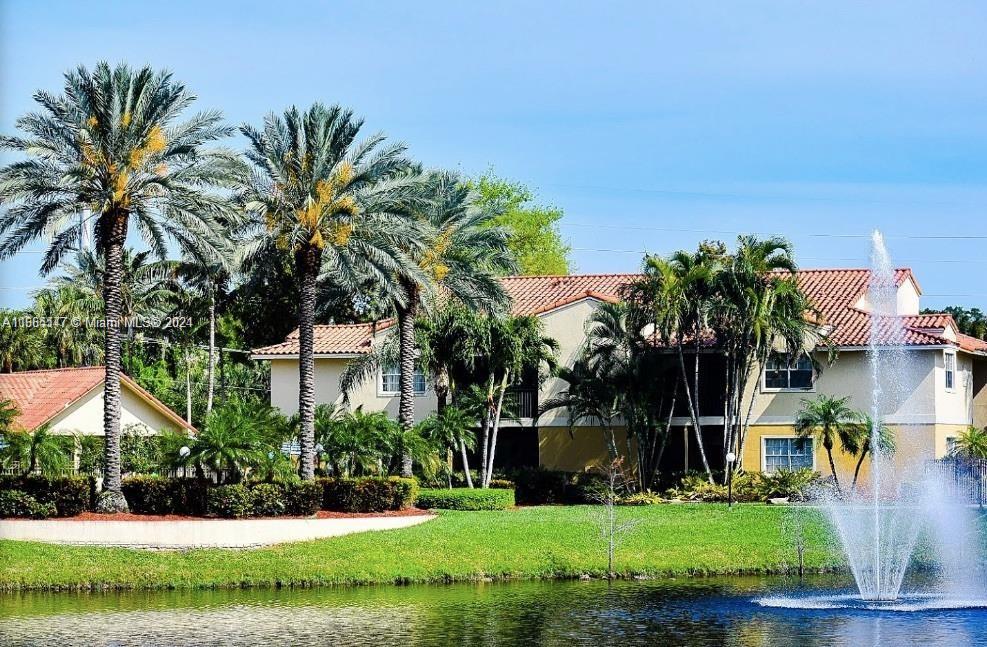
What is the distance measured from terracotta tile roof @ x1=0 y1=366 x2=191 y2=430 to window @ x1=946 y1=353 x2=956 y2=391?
87.3 feet

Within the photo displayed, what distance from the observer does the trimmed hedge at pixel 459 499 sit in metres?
43.3

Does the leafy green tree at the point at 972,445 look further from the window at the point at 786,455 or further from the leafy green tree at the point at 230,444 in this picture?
the leafy green tree at the point at 230,444

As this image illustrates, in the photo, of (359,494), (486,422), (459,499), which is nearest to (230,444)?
(359,494)

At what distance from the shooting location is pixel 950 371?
5019 centimetres

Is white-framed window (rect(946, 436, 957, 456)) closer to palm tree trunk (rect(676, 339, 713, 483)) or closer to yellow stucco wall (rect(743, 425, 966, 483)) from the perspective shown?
yellow stucco wall (rect(743, 425, 966, 483))

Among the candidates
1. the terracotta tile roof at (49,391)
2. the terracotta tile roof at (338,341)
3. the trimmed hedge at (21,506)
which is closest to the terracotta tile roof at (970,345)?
the terracotta tile roof at (338,341)

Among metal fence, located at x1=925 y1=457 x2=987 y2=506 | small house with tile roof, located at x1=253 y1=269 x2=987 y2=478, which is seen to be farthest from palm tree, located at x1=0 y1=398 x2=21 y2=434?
metal fence, located at x1=925 y1=457 x2=987 y2=506

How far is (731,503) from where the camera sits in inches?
1726

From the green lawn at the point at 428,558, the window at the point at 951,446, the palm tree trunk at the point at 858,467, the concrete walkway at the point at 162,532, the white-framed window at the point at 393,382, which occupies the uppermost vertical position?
the white-framed window at the point at 393,382

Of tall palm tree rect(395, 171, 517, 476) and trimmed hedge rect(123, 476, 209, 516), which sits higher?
tall palm tree rect(395, 171, 517, 476)

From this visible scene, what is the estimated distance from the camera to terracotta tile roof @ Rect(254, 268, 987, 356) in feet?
162

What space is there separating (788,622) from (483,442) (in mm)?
25037

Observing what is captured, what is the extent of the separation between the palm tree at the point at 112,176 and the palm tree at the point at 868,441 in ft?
69.8

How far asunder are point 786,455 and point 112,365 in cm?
2364
